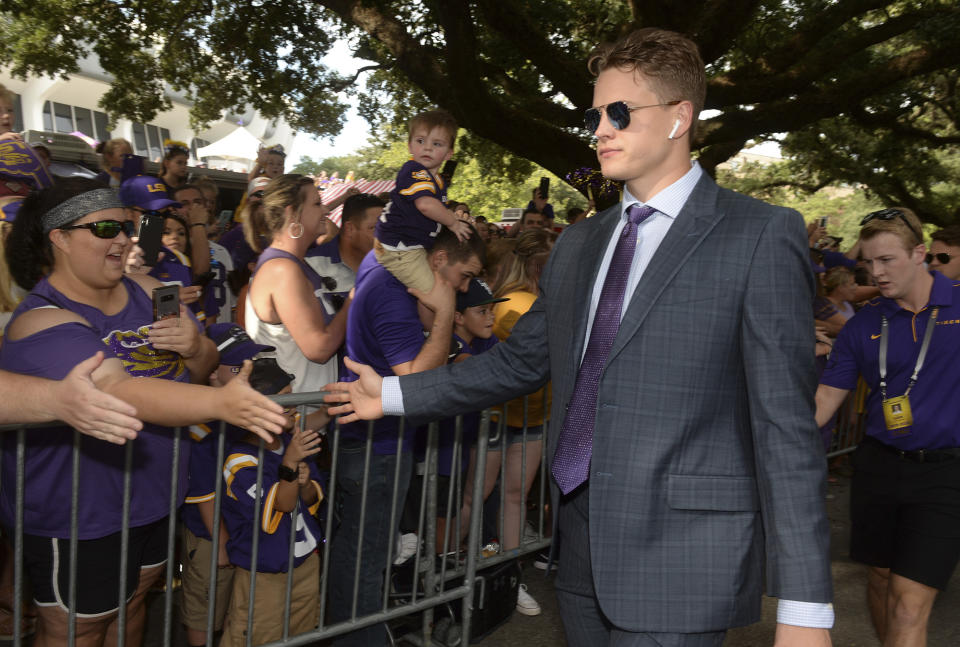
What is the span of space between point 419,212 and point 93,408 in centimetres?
283

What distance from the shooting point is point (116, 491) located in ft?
10.0

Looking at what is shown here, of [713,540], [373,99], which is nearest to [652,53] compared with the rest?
[713,540]

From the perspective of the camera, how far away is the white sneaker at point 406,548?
14.5 ft

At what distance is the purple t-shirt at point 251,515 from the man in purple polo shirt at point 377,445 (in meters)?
0.38

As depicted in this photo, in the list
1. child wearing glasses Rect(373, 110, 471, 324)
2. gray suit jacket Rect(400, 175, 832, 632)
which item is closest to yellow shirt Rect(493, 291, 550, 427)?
child wearing glasses Rect(373, 110, 471, 324)

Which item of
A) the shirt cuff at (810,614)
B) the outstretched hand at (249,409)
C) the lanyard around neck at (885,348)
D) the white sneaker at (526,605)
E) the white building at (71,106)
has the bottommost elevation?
the white sneaker at (526,605)

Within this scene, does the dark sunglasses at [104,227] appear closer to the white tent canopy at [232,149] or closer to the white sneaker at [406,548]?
the white sneaker at [406,548]

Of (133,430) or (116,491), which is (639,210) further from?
(116,491)

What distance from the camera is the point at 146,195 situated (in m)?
4.70

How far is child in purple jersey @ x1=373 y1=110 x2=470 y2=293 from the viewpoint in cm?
419

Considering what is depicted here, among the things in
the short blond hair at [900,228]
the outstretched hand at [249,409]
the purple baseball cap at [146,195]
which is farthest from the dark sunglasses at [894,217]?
the purple baseball cap at [146,195]

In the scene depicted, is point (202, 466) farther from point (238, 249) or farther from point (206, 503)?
point (238, 249)

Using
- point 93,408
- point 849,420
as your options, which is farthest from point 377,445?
point 849,420

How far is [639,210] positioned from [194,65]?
17474 mm
